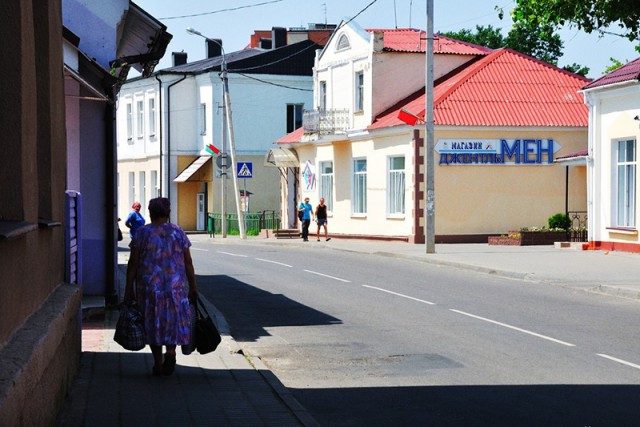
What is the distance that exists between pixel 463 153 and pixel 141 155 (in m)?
29.4

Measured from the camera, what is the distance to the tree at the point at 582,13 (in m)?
18.6

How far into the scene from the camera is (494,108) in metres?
39.1

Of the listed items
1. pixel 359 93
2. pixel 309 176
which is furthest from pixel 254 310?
pixel 309 176

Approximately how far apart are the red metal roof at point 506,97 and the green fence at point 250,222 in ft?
40.0

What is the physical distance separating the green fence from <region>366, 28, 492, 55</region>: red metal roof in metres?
10.5

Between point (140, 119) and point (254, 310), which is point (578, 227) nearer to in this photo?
point (254, 310)

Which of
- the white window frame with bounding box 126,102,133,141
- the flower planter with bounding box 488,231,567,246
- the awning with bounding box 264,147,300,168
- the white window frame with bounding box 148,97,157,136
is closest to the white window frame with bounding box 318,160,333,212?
the awning with bounding box 264,147,300,168

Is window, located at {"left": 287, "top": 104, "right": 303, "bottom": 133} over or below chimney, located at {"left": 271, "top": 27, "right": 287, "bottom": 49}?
below

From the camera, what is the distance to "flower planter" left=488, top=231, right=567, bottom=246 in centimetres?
3566

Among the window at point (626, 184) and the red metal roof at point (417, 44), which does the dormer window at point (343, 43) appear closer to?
the red metal roof at point (417, 44)

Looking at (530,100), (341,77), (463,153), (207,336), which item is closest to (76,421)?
(207,336)

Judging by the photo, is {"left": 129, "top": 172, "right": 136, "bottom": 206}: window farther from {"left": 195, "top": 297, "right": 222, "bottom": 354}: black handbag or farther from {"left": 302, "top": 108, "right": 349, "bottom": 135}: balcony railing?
{"left": 195, "top": 297, "right": 222, "bottom": 354}: black handbag

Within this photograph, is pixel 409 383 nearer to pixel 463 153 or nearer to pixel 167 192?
pixel 463 153

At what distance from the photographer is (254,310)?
57.3 feet
